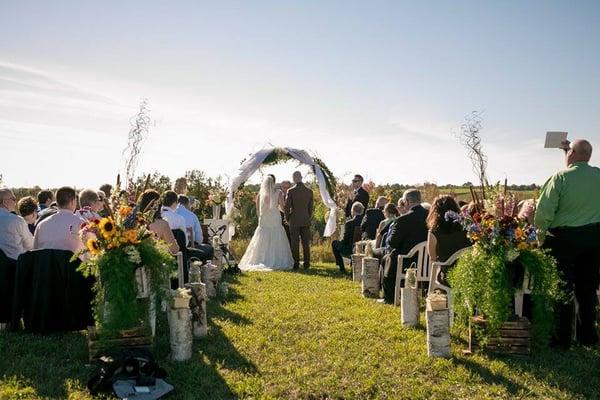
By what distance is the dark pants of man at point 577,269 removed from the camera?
18.5 feet

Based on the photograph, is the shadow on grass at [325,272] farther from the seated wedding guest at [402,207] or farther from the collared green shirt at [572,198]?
the collared green shirt at [572,198]

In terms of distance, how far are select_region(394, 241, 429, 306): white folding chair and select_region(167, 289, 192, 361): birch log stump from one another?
355 centimetres

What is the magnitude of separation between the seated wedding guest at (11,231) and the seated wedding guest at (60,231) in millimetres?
478

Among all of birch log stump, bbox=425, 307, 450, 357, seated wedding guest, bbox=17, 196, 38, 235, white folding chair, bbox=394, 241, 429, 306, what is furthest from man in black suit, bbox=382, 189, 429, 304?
seated wedding guest, bbox=17, 196, 38, 235

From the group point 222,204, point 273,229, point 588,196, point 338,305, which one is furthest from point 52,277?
point 222,204

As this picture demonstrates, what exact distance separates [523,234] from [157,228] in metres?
4.14

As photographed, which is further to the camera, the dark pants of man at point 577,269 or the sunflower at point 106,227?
the dark pants of man at point 577,269

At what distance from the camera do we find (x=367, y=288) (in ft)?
28.9

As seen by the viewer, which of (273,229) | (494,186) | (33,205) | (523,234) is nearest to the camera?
(523,234)

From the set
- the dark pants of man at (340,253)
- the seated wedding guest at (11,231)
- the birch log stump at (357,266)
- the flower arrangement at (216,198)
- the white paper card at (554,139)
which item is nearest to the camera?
the white paper card at (554,139)

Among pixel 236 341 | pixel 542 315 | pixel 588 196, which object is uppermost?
pixel 588 196

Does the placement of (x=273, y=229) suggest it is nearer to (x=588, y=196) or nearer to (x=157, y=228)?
(x=157, y=228)

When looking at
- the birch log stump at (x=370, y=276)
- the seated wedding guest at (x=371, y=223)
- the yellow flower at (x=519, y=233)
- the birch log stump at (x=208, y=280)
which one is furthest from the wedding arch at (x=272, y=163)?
the yellow flower at (x=519, y=233)

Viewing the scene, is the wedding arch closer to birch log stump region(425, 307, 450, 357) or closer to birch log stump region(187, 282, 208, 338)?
birch log stump region(187, 282, 208, 338)
